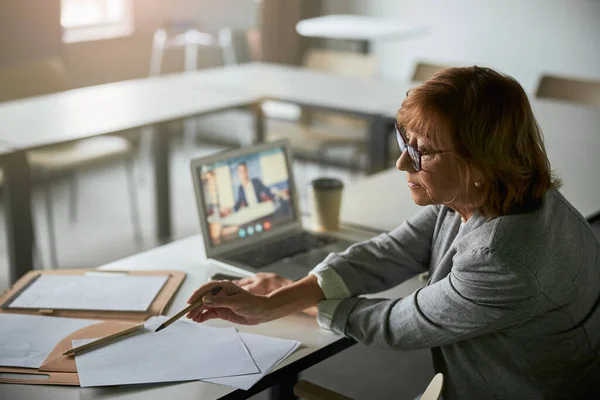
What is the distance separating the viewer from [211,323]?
172 centimetres

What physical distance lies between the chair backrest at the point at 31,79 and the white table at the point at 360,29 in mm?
1804

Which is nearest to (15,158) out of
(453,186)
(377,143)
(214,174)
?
(214,174)

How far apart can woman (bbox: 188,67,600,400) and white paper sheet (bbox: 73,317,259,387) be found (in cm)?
6

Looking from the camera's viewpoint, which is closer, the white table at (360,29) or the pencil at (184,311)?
the pencil at (184,311)

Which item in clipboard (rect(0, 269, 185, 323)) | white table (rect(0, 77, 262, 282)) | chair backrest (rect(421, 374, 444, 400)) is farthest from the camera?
white table (rect(0, 77, 262, 282))

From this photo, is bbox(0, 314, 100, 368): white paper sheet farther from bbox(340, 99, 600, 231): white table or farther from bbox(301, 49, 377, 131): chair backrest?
bbox(301, 49, 377, 131): chair backrest

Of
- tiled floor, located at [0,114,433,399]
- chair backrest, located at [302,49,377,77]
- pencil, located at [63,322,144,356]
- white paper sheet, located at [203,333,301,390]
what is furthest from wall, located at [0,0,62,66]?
white paper sheet, located at [203,333,301,390]

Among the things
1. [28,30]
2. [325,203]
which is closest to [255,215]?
[325,203]

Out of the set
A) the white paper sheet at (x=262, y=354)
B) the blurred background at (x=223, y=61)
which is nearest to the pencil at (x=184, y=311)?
the white paper sheet at (x=262, y=354)

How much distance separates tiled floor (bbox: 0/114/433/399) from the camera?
9.48 ft

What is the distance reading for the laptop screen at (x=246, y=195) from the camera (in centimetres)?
201

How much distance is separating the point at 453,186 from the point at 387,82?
2.98 m

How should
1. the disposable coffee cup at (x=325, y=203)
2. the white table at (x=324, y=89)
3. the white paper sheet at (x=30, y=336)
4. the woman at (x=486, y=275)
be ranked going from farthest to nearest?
the white table at (x=324, y=89)
the disposable coffee cup at (x=325, y=203)
the white paper sheet at (x=30, y=336)
the woman at (x=486, y=275)

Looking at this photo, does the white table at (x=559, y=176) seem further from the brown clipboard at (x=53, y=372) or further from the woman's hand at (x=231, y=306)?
the brown clipboard at (x=53, y=372)
